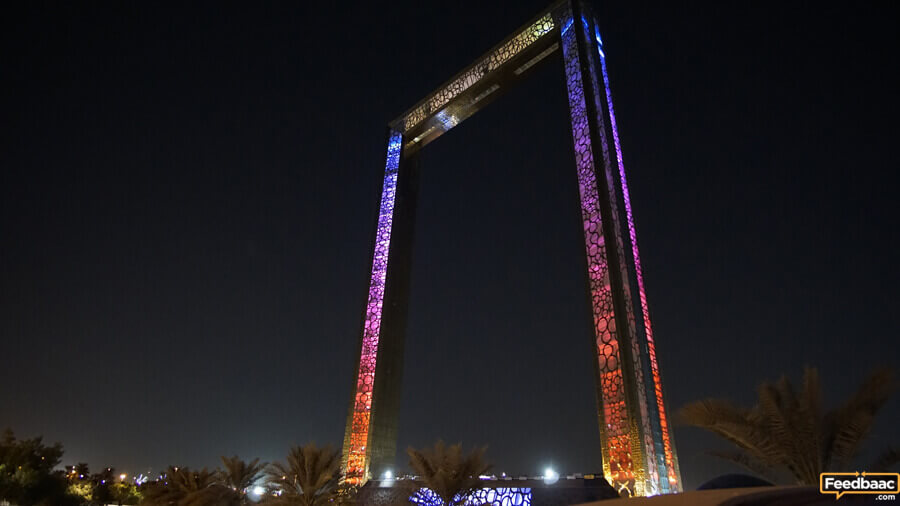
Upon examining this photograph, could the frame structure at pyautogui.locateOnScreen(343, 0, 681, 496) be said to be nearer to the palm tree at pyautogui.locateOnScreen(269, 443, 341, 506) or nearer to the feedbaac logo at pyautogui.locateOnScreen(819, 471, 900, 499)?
the palm tree at pyautogui.locateOnScreen(269, 443, 341, 506)

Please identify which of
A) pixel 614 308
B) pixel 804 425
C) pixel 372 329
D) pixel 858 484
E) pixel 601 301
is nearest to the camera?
pixel 858 484

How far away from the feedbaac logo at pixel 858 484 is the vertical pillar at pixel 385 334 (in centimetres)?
915

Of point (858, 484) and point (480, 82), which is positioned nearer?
point (858, 484)

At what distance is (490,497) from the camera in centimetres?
835

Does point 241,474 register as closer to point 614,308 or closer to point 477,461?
point 477,461

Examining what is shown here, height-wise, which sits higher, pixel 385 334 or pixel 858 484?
pixel 385 334

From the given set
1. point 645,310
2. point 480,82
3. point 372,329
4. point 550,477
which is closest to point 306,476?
point 550,477

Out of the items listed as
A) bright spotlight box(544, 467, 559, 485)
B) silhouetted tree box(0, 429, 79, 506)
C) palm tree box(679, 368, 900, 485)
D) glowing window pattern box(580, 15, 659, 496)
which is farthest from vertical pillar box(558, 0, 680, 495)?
silhouetted tree box(0, 429, 79, 506)

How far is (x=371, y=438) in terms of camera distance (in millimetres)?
11500

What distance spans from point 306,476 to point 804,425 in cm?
677

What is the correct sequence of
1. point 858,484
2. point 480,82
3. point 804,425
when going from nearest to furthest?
point 858,484 < point 804,425 < point 480,82

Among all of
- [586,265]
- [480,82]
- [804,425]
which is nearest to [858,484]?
[804,425]

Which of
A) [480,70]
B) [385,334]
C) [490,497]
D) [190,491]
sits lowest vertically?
[490,497]

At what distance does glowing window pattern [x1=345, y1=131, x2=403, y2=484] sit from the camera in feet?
37.6
